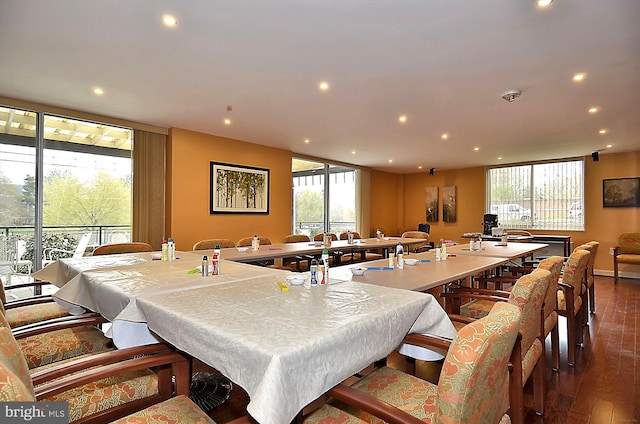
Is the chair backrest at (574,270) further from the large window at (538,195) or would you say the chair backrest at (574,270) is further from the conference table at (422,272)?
the large window at (538,195)

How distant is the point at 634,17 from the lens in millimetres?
2215

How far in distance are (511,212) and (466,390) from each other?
864 centimetres

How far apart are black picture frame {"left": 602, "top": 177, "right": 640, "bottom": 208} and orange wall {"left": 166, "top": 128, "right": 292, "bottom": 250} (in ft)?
22.5

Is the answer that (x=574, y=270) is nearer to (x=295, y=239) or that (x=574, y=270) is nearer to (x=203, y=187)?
(x=295, y=239)

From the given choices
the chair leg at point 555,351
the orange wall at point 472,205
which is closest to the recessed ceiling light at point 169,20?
the chair leg at point 555,351

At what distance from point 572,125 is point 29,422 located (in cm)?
618

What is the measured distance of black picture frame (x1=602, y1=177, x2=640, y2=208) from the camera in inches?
268

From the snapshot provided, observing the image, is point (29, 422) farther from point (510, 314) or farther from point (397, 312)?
point (510, 314)

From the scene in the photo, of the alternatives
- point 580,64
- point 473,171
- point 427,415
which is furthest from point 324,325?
point 473,171

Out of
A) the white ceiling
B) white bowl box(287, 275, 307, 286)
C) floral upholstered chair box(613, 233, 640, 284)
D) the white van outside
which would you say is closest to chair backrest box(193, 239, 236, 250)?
the white ceiling

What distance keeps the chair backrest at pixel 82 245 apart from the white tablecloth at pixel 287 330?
386 cm

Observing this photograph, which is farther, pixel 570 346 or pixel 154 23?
pixel 570 346

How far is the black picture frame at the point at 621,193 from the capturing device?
6.80 metres

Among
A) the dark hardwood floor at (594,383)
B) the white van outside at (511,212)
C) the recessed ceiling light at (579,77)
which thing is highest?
the recessed ceiling light at (579,77)
